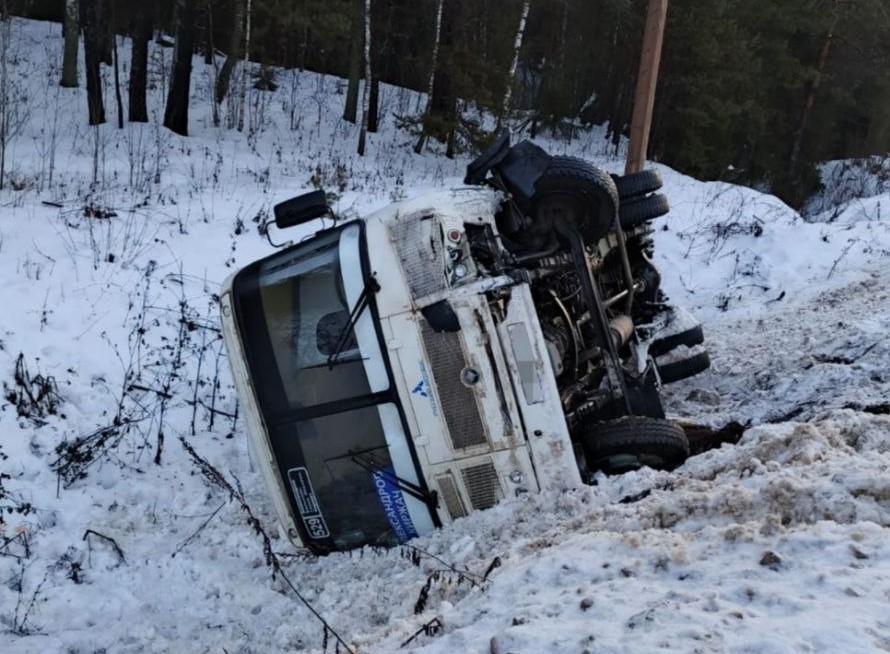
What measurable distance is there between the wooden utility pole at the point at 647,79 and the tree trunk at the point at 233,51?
9765 millimetres

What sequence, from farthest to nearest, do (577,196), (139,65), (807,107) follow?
(807,107), (139,65), (577,196)

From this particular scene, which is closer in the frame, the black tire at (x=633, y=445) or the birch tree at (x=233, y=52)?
the black tire at (x=633, y=445)

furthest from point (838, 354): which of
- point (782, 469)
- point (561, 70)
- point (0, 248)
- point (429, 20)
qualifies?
point (561, 70)

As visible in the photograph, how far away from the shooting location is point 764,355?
22.5ft

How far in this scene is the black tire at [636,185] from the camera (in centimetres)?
650

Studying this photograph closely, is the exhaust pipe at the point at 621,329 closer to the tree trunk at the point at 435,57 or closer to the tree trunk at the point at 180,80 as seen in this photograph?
the tree trunk at the point at 435,57

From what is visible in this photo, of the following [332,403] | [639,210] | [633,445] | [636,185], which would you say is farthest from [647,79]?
[332,403]

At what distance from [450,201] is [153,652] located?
2.87m

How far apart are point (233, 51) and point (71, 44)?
4337mm

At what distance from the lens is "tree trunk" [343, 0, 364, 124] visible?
20344 millimetres

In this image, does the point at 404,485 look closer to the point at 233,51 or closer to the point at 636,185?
the point at 636,185

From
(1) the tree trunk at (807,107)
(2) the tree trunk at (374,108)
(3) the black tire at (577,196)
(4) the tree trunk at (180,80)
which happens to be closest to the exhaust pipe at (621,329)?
(3) the black tire at (577,196)

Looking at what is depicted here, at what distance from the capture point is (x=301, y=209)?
457 cm

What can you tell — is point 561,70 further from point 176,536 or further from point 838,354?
point 176,536
